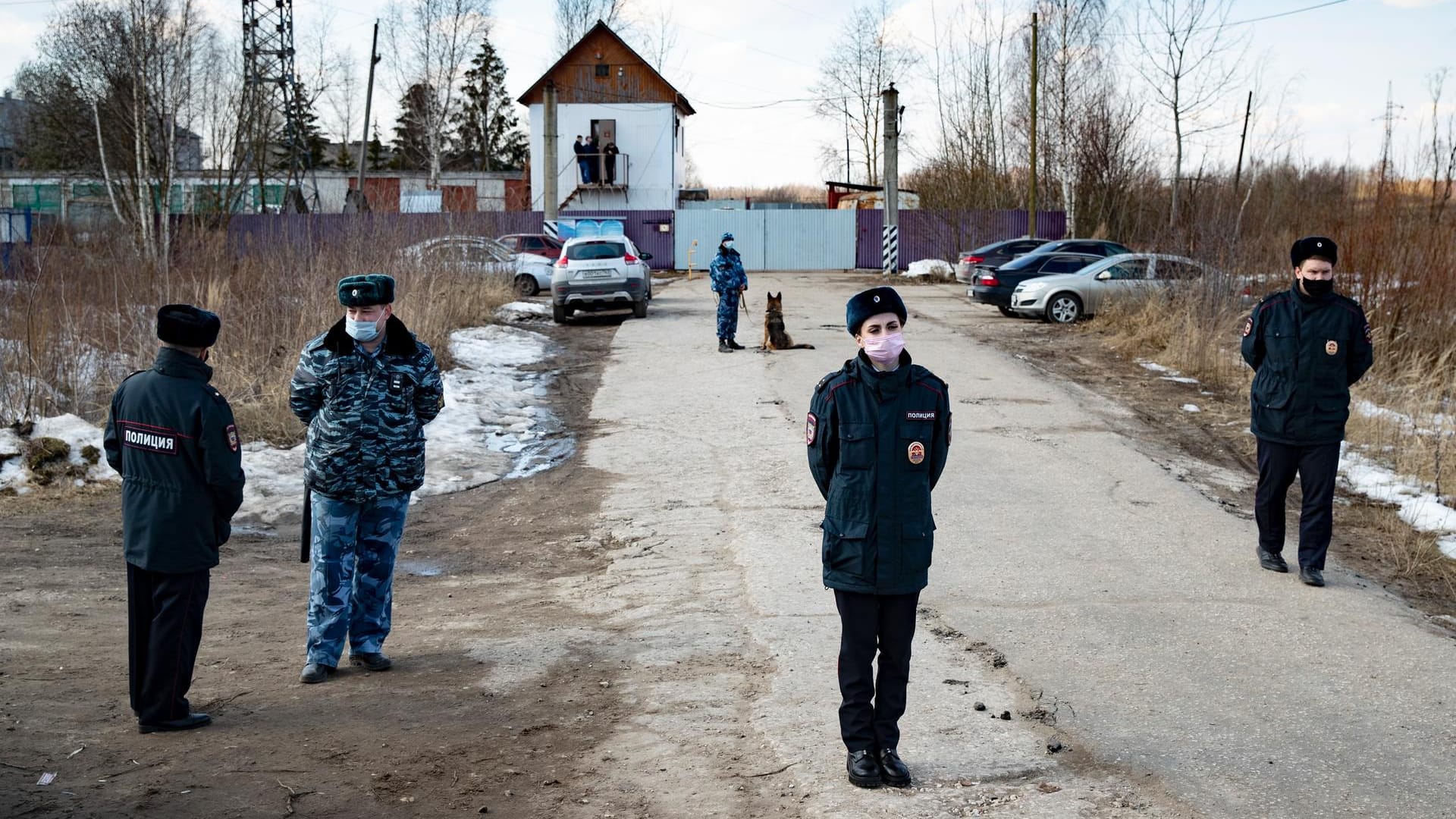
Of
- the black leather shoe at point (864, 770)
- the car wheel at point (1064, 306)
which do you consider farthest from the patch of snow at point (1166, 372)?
the black leather shoe at point (864, 770)

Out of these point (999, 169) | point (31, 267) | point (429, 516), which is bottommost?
point (429, 516)

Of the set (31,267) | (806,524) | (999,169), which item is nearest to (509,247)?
(31,267)

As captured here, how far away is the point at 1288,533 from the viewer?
28.5ft

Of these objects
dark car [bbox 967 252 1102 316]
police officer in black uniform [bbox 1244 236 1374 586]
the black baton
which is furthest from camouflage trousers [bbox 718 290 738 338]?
the black baton

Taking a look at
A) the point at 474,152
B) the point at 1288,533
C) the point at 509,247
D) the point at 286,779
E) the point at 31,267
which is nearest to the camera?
the point at 286,779

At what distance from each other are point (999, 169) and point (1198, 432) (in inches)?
1350

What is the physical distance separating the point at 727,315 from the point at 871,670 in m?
14.2

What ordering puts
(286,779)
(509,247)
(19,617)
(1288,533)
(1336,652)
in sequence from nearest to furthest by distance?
(286,779) < (1336,652) < (19,617) < (1288,533) < (509,247)

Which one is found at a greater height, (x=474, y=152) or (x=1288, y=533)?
(x=474, y=152)

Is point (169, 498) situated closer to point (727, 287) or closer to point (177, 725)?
point (177, 725)

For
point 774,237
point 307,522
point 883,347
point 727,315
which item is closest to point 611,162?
point 774,237

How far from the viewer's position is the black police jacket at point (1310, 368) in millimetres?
7129

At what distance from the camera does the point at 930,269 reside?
3759 centimetres

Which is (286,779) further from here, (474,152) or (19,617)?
(474,152)
